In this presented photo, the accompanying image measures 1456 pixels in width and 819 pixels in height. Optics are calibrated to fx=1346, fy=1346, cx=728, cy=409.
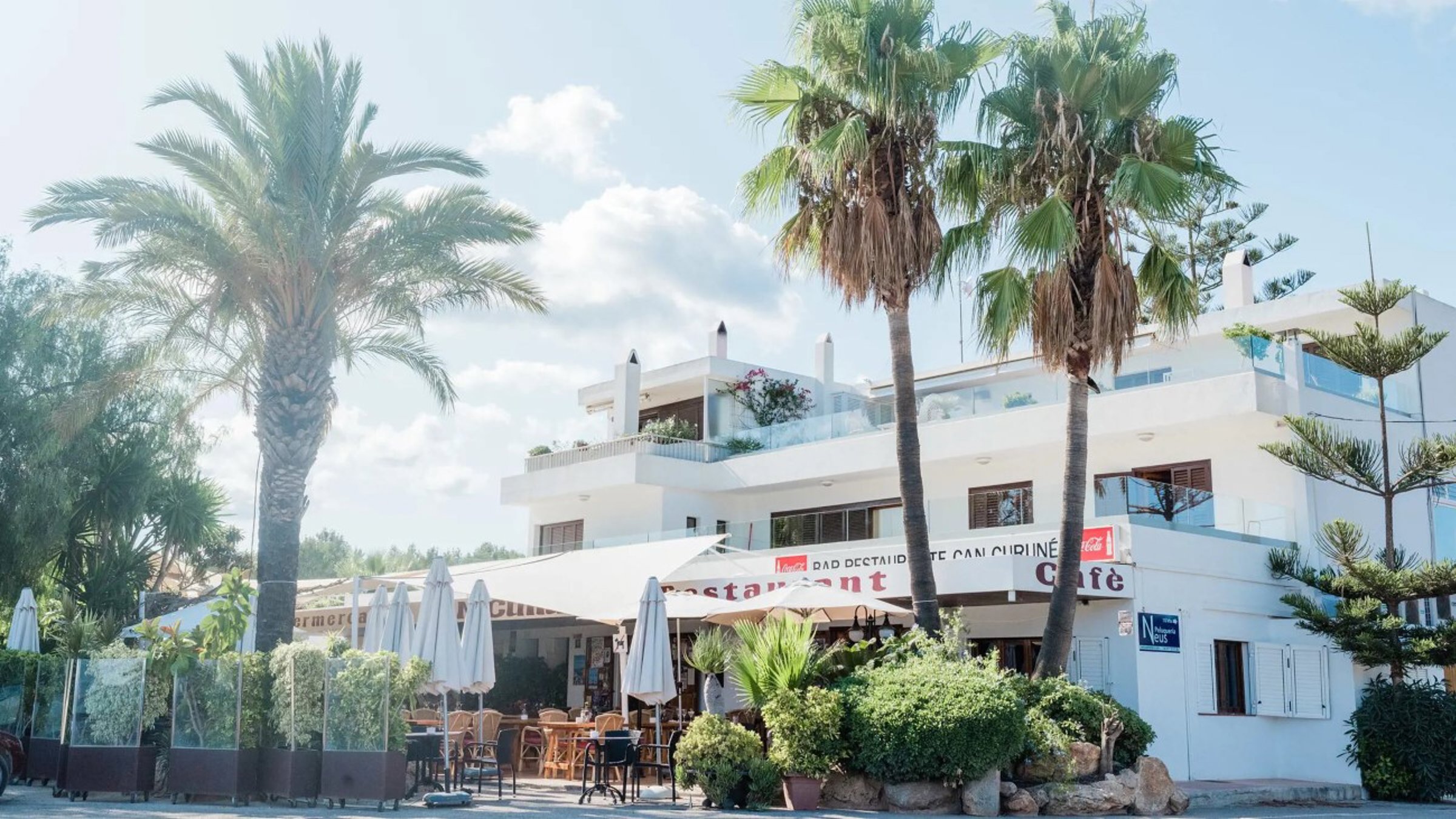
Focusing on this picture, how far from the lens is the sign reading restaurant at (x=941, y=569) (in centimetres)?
1853

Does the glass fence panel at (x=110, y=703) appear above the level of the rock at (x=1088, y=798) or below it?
above

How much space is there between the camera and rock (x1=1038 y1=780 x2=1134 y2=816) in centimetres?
1473

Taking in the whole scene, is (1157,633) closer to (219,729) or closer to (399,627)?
(399,627)

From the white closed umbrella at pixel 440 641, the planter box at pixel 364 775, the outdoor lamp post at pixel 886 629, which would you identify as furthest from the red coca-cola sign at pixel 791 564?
the planter box at pixel 364 775

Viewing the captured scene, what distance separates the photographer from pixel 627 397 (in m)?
31.7

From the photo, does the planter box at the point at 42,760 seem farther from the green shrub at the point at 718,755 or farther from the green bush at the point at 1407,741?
the green bush at the point at 1407,741

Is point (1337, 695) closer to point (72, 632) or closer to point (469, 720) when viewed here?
point (469, 720)

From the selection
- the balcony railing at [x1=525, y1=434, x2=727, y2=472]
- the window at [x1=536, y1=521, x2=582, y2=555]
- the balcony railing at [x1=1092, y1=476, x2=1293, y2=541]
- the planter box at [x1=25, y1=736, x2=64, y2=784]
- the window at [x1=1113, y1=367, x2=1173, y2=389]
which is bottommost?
the planter box at [x1=25, y1=736, x2=64, y2=784]

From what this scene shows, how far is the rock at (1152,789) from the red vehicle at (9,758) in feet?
39.6

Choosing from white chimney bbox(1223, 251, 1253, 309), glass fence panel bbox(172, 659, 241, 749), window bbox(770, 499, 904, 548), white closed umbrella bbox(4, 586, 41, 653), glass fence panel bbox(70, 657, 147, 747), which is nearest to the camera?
glass fence panel bbox(172, 659, 241, 749)

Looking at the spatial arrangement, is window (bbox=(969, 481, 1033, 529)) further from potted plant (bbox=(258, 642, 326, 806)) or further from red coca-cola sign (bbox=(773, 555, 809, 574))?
potted plant (bbox=(258, 642, 326, 806))

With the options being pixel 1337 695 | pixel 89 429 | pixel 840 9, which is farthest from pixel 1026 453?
pixel 89 429

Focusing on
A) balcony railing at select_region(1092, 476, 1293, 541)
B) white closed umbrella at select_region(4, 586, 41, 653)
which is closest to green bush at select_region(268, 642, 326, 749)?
white closed umbrella at select_region(4, 586, 41, 653)

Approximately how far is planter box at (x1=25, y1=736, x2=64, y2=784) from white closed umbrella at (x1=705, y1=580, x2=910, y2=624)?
320 inches
